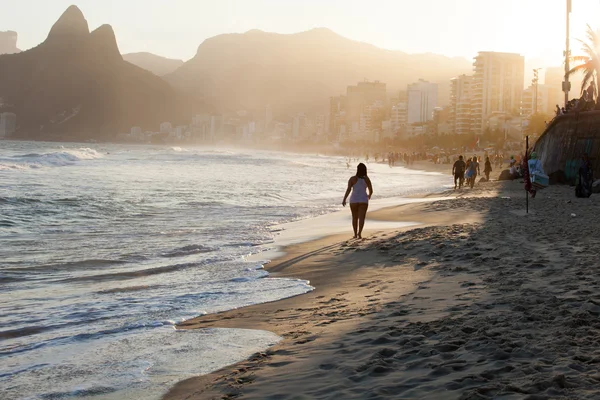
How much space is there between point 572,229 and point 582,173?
9.82 metres

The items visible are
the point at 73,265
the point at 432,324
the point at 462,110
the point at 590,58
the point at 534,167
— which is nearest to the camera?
the point at 432,324

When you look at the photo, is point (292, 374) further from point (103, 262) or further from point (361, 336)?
point (103, 262)

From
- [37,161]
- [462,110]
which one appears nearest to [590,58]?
[37,161]

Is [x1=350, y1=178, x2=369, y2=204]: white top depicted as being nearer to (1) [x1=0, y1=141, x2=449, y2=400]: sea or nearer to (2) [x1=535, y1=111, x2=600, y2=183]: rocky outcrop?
(1) [x1=0, y1=141, x2=449, y2=400]: sea

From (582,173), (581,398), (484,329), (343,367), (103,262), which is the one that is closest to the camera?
(581,398)

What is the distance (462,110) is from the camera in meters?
173

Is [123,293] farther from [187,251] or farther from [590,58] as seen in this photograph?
[590,58]

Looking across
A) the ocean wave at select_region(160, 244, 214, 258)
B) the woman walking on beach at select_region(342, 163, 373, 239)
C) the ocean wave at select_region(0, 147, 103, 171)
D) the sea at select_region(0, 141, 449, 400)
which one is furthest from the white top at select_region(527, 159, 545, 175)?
the ocean wave at select_region(0, 147, 103, 171)

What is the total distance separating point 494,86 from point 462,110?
46.8 feet

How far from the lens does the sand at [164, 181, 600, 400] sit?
3.93 m

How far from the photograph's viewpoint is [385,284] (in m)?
7.65

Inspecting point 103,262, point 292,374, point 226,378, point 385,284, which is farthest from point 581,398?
point 103,262

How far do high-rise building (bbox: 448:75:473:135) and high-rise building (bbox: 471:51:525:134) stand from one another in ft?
5.15

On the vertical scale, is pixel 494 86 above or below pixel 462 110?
above
